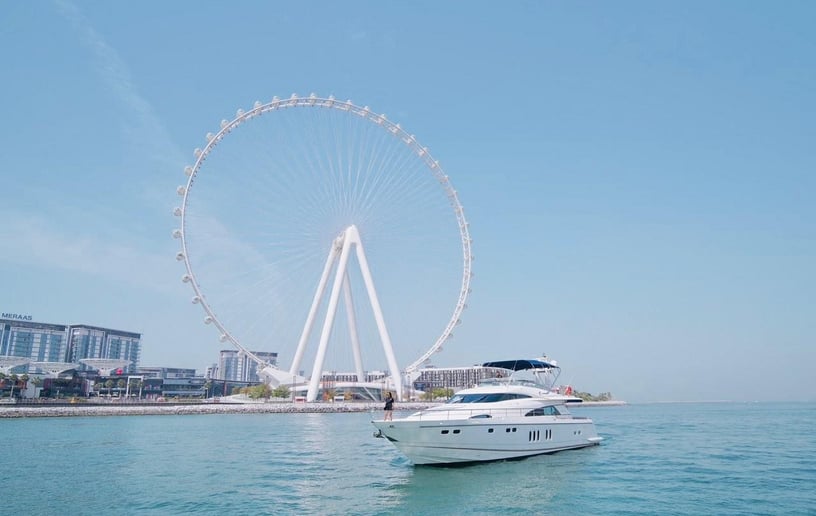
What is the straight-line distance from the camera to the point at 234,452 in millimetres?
29672

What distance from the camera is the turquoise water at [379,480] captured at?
17.5m

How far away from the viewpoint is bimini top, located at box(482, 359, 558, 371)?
3197 cm

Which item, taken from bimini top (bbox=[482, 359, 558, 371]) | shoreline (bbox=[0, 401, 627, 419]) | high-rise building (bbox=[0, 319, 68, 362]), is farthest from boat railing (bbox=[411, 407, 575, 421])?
high-rise building (bbox=[0, 319, 68, 362])

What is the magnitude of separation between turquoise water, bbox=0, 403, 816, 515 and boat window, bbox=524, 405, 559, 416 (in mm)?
1973

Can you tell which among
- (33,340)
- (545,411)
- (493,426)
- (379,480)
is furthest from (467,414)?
(33,340)

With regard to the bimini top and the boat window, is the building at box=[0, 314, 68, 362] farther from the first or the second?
the boat window

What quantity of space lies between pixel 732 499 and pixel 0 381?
116 metres

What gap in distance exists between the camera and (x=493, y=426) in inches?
961

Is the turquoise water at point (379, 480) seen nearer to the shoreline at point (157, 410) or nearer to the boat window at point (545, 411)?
the boat window at point (545, 411)

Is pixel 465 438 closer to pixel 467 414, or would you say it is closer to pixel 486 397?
pixel 467 414

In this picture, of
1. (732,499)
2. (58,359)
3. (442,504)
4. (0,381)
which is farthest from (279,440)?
(58,359)

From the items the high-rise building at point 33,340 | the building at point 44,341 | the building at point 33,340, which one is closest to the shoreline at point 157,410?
the building at point 44,341

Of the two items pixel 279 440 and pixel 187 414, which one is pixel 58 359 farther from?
pixel 279 440

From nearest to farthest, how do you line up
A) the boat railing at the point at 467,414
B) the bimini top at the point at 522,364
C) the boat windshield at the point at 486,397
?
the boat railing at the point at 467,414, the boat windshield at the point at 486,397, the bimini top at the point at 522,364
